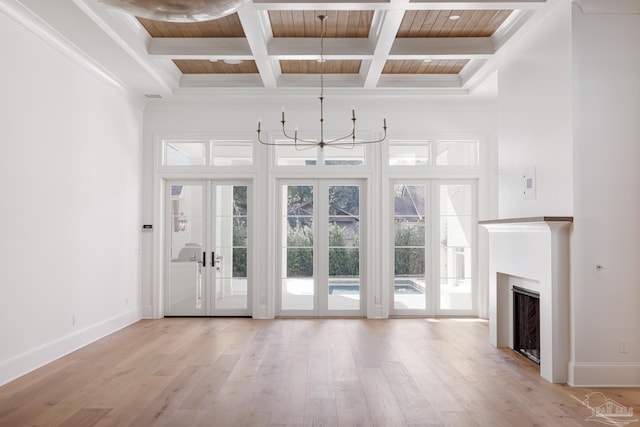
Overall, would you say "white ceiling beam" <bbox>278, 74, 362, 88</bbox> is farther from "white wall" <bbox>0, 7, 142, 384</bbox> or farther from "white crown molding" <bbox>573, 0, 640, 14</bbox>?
"white crown molding" <bbox>573, 0, 640, 14</bbox>

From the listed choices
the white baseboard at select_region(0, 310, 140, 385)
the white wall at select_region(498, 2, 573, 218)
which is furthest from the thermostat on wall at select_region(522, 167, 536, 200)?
the white baseboard at select_region(0, 310, 140, 385)

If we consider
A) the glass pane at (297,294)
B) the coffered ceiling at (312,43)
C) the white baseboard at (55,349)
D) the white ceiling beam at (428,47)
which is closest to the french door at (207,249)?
the glass pane at (297,294)

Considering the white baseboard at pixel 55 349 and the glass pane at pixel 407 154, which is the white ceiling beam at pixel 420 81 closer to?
the glass pane at pixel 407 154

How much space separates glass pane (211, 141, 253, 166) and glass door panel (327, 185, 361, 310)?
1.32 meters

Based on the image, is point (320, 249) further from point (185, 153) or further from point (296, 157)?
point (185, 153)

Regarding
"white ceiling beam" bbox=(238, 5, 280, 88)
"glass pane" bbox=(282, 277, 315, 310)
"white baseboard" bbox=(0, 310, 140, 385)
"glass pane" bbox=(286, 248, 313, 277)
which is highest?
"white ceiling beam" bbox=(238, 5, 280, 88)

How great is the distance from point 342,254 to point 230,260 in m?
1.67

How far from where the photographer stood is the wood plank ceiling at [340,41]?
4.88 metres

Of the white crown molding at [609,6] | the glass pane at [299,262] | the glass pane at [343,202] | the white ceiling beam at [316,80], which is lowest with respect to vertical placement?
the glass pane at [299,262]

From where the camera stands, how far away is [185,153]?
7.35 m

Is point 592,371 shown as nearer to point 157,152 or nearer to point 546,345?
point 546,345

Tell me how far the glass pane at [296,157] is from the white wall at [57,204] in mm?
2153

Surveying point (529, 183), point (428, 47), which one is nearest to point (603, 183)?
point (529, 183)

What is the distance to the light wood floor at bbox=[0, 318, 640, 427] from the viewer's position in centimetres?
338
